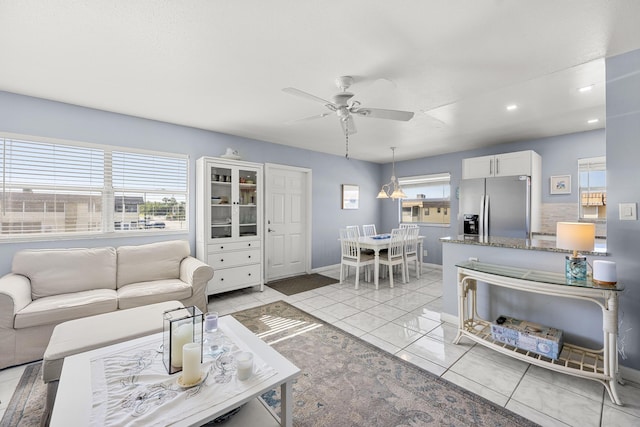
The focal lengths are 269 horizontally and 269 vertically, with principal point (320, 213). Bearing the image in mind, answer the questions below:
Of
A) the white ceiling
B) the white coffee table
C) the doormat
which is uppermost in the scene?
the white ceiling

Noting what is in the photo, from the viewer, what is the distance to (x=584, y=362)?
2020mm

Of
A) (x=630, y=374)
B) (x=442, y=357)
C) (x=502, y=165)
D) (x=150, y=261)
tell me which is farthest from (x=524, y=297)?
(x=150, y=261)

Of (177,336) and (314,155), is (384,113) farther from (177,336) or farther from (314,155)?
(314,155)

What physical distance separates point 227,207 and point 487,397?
Result: 3516mm

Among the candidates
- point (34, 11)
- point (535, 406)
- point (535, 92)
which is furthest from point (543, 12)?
point (34, 11)

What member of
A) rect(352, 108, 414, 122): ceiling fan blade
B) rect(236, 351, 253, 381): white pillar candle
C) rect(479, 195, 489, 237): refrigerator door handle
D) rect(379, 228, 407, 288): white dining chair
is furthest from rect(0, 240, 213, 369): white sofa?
rect(479, 195, 489, 237): refrigerator door handle

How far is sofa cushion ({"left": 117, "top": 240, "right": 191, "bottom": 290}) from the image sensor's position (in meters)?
3.03

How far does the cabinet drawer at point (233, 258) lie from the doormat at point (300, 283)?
632 millimetres

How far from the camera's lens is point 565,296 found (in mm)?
1889

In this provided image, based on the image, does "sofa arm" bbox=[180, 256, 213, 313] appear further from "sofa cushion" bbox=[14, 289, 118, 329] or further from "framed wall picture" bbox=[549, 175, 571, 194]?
"framed wall picture" bbox=[549, 175, 571, 194]

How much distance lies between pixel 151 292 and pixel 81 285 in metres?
0.72

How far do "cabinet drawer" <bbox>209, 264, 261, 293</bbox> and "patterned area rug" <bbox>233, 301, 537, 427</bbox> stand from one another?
1.40m

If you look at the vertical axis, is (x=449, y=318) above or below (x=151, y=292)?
below

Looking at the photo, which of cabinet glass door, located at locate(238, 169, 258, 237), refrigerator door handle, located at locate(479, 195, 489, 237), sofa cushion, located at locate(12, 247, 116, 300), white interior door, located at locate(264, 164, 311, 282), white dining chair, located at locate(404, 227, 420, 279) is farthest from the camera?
white interior door, located at locate(264, 164, 311, 282)
